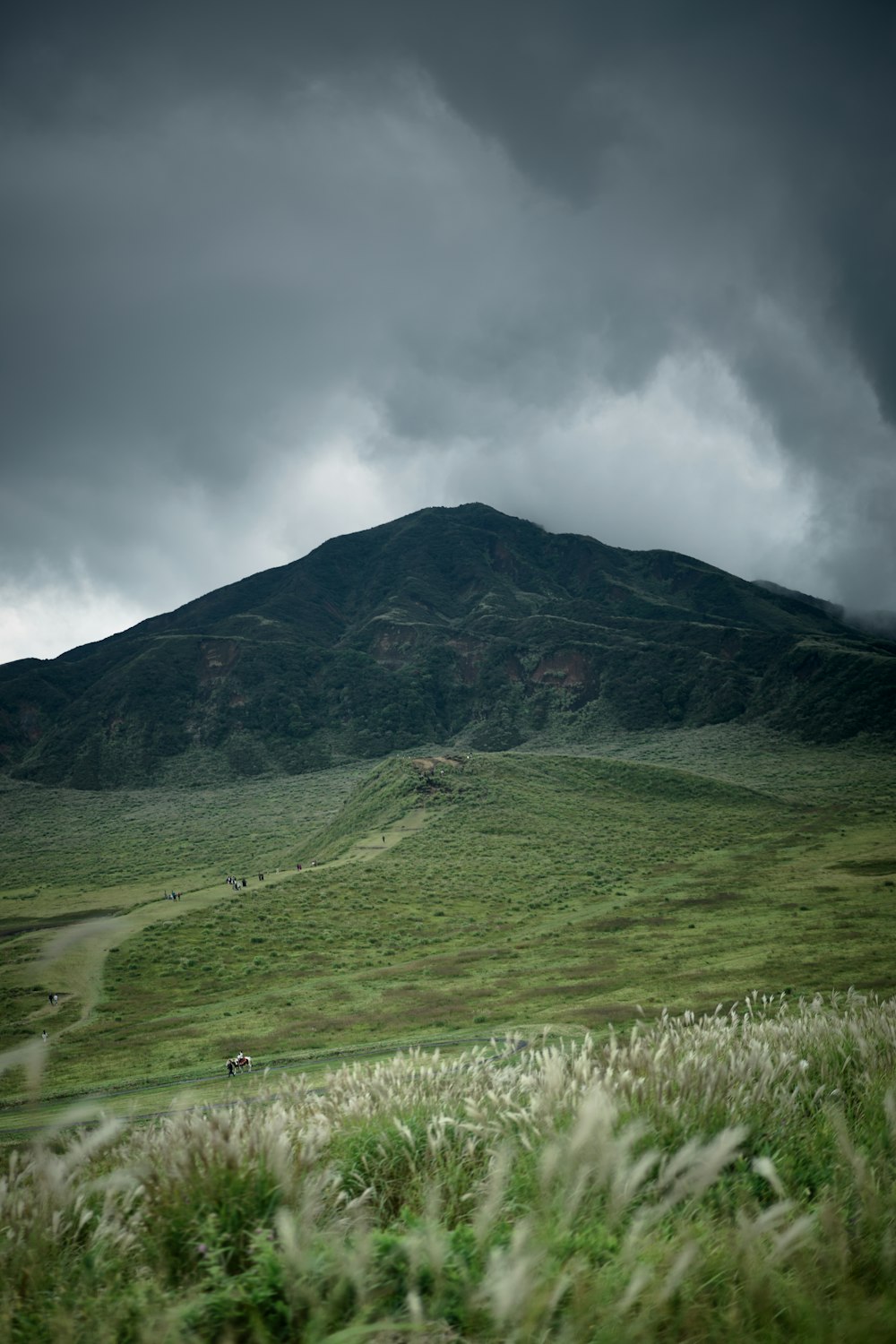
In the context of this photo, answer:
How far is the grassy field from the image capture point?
29.6 m

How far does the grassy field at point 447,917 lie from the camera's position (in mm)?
29641

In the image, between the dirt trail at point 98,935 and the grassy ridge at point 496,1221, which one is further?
the dirt trail at point 98,935

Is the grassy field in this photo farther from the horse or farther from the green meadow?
the horse

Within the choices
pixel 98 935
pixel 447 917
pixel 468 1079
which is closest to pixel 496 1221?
pixel 468 1079

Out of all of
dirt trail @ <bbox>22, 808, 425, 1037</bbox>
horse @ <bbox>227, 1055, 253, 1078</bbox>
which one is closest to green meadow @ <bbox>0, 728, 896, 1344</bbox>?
dirt trail @ <bbox>22, 808, 425, 1037</bbox>

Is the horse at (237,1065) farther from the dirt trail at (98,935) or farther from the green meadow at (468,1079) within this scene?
the dirt trail at (98,935)

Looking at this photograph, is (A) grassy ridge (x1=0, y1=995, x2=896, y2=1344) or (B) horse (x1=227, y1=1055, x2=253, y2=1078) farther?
(B) horse (x1=227, y1=1055, x2=253, y2=1078)


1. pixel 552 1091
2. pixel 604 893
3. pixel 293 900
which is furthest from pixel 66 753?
pixel 552 1091

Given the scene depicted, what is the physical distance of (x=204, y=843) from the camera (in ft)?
364

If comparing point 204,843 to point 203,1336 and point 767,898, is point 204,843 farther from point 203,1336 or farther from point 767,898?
point 203,1336

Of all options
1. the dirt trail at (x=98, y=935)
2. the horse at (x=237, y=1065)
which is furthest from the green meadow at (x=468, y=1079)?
the horse at (x=237, y=1065)

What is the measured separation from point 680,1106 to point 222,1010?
117 feet

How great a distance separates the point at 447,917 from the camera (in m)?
52.3

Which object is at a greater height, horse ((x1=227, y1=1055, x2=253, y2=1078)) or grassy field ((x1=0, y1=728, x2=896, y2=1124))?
horse ((x1=227, y1=1055, x2=253, y2=1078))
